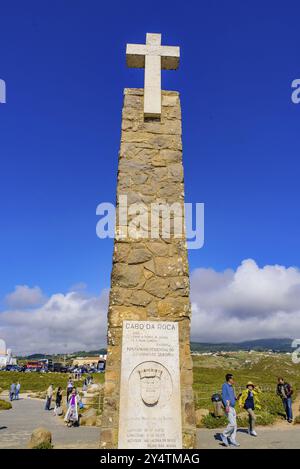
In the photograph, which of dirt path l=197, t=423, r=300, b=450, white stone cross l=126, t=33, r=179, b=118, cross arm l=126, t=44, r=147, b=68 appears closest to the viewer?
white stone cross l=126, t=33, r=179, b=118

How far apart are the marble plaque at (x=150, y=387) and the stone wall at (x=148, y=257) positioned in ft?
0.33

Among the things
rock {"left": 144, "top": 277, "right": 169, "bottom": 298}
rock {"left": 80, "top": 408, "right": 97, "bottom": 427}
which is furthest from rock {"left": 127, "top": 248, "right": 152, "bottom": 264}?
rock {"left": 80, "top": 408, "right": 97, "bottom": 427}

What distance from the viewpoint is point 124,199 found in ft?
18.4

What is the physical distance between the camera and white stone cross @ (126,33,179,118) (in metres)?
6.31

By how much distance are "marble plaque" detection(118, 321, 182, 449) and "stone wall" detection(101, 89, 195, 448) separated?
0.10 metres

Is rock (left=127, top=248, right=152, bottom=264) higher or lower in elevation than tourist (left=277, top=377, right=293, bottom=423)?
higher

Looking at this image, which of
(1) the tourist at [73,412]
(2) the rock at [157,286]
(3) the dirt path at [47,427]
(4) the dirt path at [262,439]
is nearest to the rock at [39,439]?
(3) the dirt path at [47,427]

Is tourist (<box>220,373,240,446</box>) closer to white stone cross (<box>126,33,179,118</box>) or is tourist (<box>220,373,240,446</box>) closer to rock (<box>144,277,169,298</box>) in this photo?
rock (<box>144,277,169,298</box>)

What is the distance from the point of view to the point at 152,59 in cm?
653

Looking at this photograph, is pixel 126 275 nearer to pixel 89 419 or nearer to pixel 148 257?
pixel 148 257

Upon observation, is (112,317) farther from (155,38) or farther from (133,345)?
(155,38)

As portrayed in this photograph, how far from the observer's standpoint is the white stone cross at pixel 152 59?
20.7 ft
